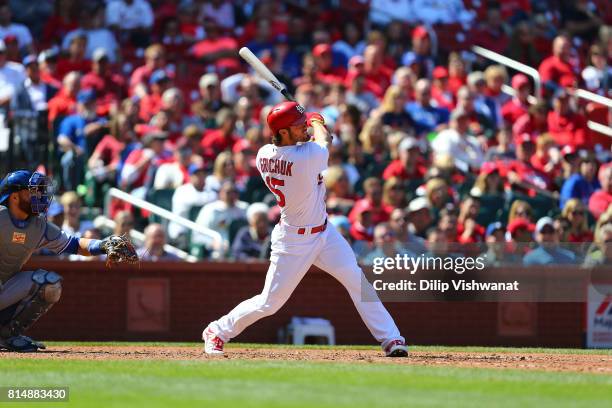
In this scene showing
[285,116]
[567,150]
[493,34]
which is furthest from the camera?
[493,34]

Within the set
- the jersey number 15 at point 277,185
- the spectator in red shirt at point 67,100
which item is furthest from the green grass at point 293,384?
the spectator in red shirt at point 67,100

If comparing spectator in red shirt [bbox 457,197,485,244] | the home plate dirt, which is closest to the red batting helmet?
the home plate dirt

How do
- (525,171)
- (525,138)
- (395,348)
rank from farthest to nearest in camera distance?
(525,138) → (525,171) → (395,348)

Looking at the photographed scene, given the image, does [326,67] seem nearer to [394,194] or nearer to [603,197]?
[394,194]

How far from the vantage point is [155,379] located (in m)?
8.56

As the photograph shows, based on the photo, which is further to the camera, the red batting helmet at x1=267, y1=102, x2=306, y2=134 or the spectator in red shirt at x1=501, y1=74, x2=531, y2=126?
the spectator in red shirt at x1=501, y1=74, x2=531, y2=126

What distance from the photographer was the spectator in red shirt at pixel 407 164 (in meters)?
15.4

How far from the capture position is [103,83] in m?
17.0

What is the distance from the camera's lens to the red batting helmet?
9711 millimetres

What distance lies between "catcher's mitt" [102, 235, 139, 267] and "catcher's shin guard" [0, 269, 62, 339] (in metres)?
0.43

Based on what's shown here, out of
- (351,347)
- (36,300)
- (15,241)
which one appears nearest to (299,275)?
(36,300)

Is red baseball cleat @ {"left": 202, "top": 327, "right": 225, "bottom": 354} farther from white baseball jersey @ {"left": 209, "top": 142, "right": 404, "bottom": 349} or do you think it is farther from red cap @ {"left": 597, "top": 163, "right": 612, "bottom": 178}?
red cap @ {"left": 597, "top": 163, "right": 612, "bottom": 178}

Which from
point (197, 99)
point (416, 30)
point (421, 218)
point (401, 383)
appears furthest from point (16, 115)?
point (401, 383)

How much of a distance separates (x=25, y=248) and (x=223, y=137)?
5.98 metres
